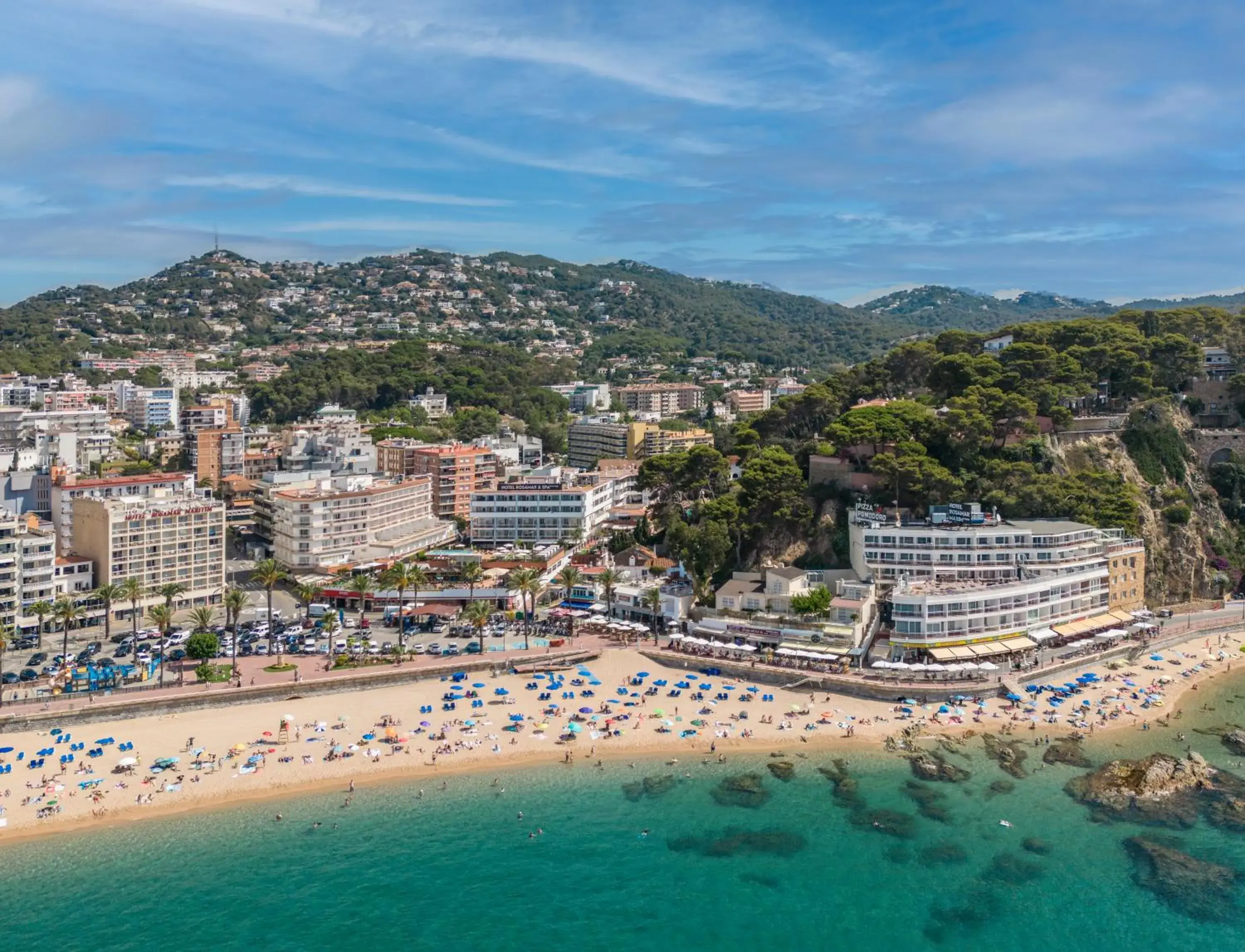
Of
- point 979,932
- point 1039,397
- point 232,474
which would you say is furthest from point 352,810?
point 232,474

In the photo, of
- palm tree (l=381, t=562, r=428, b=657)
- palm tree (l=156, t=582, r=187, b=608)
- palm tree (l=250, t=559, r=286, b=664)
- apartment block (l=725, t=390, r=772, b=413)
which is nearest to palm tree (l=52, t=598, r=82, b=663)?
palm tree (l=156, t=582, r=187, b=608)

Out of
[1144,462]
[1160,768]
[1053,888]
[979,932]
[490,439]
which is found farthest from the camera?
[490,439]

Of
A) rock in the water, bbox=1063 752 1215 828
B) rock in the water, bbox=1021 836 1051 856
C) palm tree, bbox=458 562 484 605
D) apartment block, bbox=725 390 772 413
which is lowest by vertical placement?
rock in the water, bbox=1021 836 1051 856

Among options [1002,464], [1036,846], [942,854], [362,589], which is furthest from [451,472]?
[1036,846]

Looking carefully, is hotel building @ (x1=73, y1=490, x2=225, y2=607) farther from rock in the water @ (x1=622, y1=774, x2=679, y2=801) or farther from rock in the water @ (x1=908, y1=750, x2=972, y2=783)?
rock in the water @ (x1=908, y1=750, x2=972, y2=783)

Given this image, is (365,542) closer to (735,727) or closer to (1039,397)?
(735,727)

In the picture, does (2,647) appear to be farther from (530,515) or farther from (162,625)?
(530,515)
